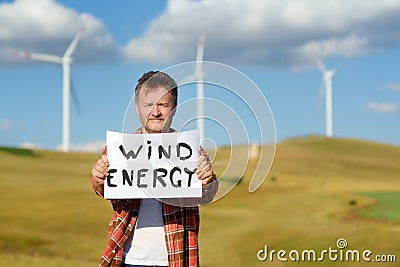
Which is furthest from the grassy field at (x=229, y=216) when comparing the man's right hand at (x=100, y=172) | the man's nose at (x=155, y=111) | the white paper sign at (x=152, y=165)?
the man's right hand at (x=100, y=172)

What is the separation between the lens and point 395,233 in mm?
20000

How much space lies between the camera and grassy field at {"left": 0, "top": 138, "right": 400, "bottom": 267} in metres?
19.2

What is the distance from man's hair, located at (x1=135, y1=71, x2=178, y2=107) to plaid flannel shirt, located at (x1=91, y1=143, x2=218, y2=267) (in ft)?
2.05

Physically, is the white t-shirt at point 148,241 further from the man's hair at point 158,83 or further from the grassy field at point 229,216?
the man's hair at point 158,83

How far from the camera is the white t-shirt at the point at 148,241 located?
4.75 metres

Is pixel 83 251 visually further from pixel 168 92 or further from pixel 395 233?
pixel 168 92

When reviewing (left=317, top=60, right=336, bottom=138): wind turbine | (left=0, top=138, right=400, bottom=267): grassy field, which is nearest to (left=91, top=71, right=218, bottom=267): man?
(left=0, top=138, right=400, bottom=267): grassy field

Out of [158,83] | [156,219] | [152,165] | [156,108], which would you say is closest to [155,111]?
[156,108]

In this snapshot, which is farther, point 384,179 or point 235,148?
point 384,179

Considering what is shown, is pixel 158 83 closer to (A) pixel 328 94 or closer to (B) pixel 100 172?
(B) pixel 100 172

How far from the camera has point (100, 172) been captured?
4840 mm

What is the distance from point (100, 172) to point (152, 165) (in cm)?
35

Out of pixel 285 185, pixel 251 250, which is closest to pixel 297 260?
pixel 251 250

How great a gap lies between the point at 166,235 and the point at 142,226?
183mm
